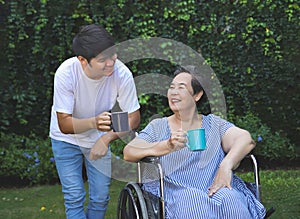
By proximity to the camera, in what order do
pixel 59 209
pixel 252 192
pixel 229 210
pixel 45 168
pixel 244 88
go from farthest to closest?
1. pixel 244 88
2. pixel 45 168
3. pixel 59 209
4. pixel 252 192
5. pixel 229 210

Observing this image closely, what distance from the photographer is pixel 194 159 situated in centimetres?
303

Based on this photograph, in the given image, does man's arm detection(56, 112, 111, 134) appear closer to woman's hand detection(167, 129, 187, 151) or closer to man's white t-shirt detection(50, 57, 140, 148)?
man's white t-shirt detection(50, 57, 140, 148)

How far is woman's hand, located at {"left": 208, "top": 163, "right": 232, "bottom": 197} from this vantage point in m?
2.89

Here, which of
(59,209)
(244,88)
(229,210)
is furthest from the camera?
(244,88)

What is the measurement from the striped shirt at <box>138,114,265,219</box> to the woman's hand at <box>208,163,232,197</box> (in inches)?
1.0

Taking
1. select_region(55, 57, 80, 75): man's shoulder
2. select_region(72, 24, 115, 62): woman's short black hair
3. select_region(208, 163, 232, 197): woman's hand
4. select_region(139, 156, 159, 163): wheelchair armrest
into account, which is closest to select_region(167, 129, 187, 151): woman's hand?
select_region(139, 156, 159, 163): wheelchair armrest

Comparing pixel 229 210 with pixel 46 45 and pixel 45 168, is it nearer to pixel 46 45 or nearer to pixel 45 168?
pixel 45 168

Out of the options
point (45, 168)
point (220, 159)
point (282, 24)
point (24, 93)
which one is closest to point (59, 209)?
point (45, 168)

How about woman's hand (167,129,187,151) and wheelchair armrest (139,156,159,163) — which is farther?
wheelchair armrest (139,156,159,163)

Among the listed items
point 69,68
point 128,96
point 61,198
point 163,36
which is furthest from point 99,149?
point 163,36

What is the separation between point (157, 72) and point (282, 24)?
117cm

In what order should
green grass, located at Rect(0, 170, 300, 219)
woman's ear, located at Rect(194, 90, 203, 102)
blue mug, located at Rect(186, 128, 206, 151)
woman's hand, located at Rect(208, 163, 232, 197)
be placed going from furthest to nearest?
green grass, located at Rect(0, 170, 300, 219) → woman's ear, located at Rect(194, 90, 203, 102) → woman's hand, located at Rect(208, 163, 232, 197) → blue mug, located at Rect(186, 128, 206, 151)

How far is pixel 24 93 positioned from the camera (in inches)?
212

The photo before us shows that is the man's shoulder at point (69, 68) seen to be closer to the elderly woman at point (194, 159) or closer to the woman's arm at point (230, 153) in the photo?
the elderly woman at point (194, 159)
